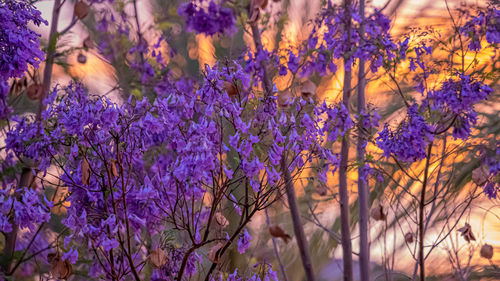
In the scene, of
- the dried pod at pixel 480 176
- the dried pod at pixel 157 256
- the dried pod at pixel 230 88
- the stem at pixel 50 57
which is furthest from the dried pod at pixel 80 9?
the dried pod at pixel 480 176

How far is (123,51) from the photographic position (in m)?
3.30

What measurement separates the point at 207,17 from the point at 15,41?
2.84ft

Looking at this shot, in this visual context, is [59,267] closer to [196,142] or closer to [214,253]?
[214,253]

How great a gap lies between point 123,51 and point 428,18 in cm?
191

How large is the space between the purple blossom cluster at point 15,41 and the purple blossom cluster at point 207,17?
0.73 metres

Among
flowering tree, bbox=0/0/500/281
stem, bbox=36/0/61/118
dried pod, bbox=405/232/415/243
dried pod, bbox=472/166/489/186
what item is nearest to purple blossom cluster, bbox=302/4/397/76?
flowering tree, bbox=0/0/500/281

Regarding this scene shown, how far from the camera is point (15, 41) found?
1.56 meters

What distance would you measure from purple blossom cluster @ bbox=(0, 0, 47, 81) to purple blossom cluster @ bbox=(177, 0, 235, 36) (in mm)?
728

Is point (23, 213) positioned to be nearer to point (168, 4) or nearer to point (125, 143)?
point (125, 143)

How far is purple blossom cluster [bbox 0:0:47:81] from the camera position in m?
1.56

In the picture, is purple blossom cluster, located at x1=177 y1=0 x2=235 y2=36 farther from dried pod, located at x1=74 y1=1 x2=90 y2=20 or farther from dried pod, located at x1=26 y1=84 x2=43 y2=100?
dried pod, located at x1=26 y1=84 x2=43 y2=100

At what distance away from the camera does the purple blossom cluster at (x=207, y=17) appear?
2211 millimetres

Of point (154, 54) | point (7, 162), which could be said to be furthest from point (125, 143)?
point (154, 54)

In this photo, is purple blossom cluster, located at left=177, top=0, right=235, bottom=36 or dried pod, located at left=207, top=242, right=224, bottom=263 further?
purple blossom cluster, located at left=177, top=0, right=235, bottom=36
